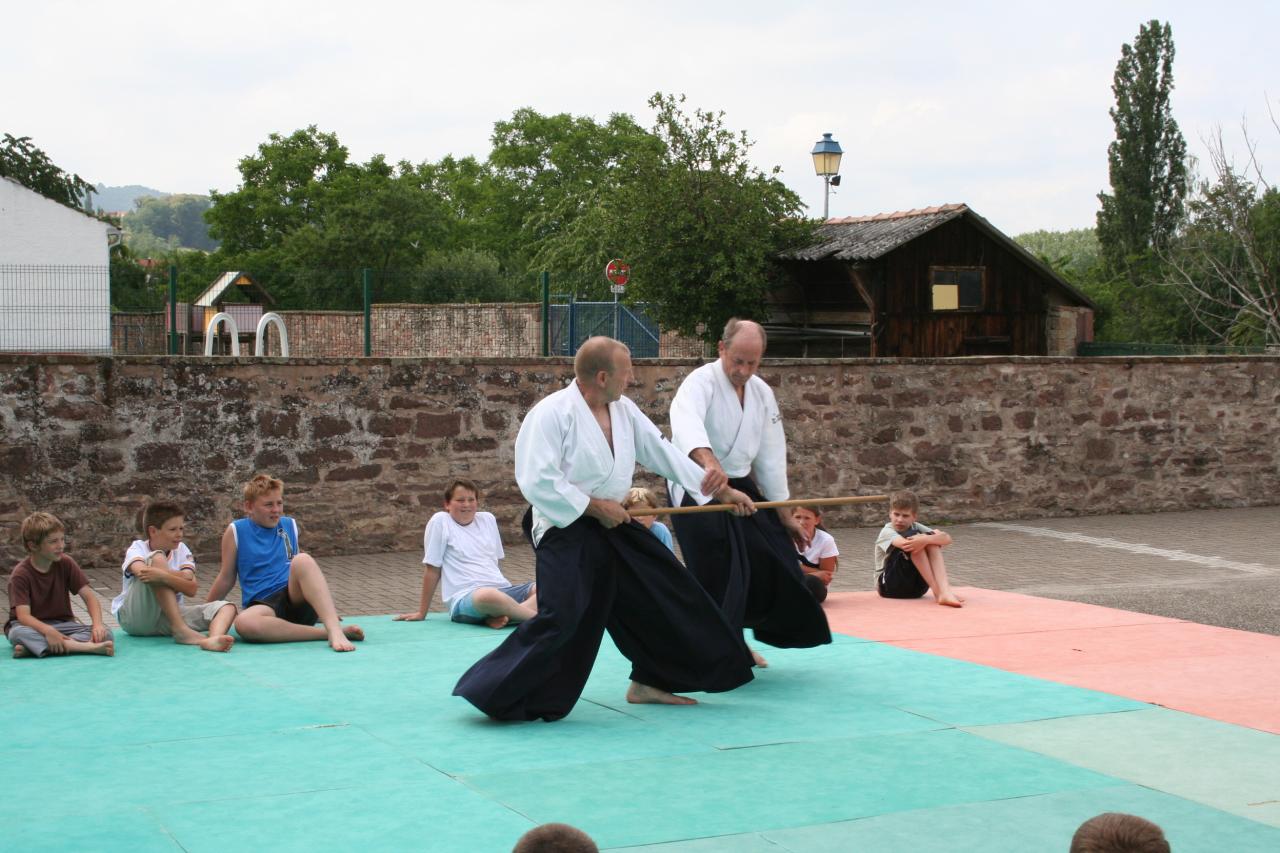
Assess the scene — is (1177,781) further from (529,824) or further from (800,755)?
(529,824)

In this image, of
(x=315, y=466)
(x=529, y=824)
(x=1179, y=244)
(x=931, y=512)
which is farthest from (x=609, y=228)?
(x=529, y=824)

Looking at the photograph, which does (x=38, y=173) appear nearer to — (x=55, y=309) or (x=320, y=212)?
(x=320, y=212)

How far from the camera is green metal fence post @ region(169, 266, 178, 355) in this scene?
538 inches

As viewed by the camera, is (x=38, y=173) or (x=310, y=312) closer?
(x=310, y=312)

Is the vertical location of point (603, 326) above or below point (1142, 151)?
below

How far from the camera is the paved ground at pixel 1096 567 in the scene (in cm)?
941

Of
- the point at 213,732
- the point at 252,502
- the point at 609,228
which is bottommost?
the point at 213,732

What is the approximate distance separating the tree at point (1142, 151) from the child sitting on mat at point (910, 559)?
43.8 metres

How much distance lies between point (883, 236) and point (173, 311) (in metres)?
15.0

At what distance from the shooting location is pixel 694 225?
82.3ft

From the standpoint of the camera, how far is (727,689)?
609cm

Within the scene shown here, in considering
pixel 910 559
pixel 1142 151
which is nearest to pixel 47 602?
pixel 910 559

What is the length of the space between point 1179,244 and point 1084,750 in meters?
34.2

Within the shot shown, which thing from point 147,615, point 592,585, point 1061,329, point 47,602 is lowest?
point 147,615
